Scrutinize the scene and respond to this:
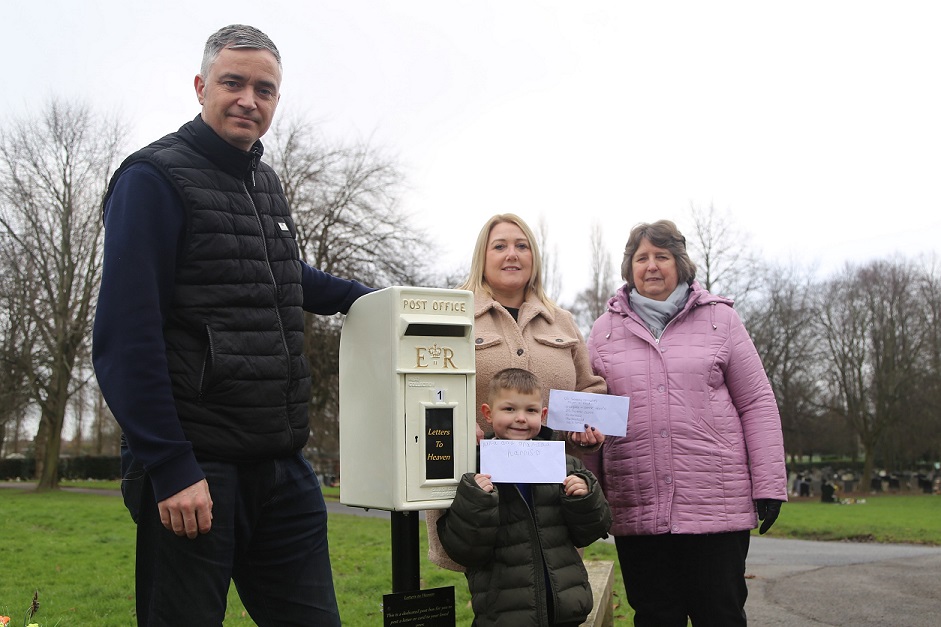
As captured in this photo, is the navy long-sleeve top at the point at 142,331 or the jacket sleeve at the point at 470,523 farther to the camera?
the jacket sleeve at the point at 470,523

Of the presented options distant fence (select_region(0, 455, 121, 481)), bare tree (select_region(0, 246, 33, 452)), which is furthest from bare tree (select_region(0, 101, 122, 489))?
distant fence (select_region(0, 455, 121, 481))

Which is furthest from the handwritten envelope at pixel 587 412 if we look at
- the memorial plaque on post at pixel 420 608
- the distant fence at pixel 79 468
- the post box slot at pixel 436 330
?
the distant fence at pixel 79 468

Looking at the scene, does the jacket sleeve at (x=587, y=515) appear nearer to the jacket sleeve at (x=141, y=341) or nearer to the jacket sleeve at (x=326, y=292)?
the jacket sleeve at (x=326, y=292)

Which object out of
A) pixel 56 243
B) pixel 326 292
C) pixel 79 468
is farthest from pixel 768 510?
pixel 79 468

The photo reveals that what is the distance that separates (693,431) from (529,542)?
105cm

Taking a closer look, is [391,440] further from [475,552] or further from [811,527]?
[811,527]

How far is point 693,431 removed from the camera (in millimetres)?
3773

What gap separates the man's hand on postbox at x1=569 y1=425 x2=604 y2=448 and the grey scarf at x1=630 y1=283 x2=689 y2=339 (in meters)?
0.67

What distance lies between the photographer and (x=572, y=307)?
127ft

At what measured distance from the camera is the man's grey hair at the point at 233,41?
2646 mm

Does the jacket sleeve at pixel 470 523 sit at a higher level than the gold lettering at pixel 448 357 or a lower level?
lower

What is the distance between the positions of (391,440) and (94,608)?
4980 millimetres

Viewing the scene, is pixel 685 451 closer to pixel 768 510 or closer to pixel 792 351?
pixel 768 510

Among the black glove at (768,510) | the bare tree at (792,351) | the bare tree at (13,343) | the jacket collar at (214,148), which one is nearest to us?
the jacket collar at (214,148)
